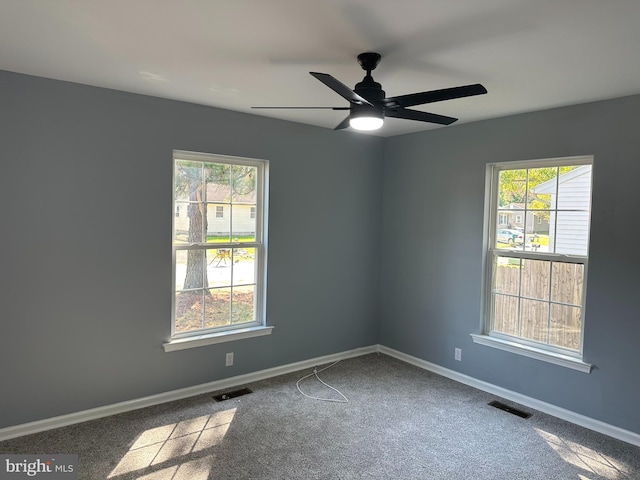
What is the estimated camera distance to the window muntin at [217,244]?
11.9 ft

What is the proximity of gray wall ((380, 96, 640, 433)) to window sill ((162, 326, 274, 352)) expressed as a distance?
Result: 1593mm

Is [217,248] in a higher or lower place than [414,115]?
lower

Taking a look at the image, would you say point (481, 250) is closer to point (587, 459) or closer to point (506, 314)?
point (506, 314)

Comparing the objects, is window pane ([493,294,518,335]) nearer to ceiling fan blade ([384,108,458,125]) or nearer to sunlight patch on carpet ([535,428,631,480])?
sunlight patch on carpet ([535,428,631,480])

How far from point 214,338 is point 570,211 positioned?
10.2ft

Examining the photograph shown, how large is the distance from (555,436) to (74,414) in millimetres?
3432

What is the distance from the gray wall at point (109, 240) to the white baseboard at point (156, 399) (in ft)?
0.15

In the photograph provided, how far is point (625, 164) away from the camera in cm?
306

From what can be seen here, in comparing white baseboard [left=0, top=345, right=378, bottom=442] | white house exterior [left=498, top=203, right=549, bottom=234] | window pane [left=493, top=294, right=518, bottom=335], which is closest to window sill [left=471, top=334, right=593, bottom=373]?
window pane [left=493, top=294, right=518, bottom=335]

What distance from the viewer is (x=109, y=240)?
321 centimetres

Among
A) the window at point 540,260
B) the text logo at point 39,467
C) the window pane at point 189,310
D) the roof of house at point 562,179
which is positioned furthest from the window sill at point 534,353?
the text logo at point 39,467

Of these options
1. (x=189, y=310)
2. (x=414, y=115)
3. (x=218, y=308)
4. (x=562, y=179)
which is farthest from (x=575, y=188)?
(x=189, y=310)

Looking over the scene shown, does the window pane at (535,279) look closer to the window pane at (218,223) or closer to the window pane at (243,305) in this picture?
the window pane at (243,305)

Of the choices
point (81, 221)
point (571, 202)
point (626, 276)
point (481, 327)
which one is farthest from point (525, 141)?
point (81, 221)
